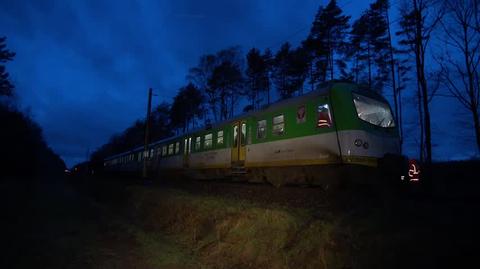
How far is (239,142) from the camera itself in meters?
15.1

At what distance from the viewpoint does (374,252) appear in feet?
16.4

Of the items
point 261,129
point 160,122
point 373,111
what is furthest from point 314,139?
point 160,122

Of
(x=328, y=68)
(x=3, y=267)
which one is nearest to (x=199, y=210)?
(x=3, y=267)

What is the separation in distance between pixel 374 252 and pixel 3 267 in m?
6.24

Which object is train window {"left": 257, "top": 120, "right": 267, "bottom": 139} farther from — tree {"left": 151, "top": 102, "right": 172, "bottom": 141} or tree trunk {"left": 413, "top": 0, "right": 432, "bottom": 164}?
tree {"left": 151, "top": 102, "right": 172, "bottom": 141}

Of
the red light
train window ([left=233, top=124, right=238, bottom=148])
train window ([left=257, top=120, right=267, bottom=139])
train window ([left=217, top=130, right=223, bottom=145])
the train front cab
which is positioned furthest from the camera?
train window ([left=217, top=130, right=223, bottom=145])

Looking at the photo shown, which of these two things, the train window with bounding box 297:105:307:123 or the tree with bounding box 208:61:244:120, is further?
the tree with bounding box 208:61:244:120

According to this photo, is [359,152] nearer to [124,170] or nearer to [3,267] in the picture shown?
[3,267]

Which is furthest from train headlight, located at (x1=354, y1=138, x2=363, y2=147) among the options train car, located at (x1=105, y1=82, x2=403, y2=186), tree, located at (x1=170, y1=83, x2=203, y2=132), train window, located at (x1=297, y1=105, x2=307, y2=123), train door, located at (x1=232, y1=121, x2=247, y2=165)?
tree, located at (x1=170, y1=83, x2=203, y2=132)

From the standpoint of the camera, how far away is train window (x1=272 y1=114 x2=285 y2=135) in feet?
40.6

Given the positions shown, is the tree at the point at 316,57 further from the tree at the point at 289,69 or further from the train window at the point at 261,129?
the train window at the point at 261,129

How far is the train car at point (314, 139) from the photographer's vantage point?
996 cm

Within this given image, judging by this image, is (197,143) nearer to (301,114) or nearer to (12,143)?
(301,114)

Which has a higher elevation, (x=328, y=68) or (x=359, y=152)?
(x=328, y=68)
